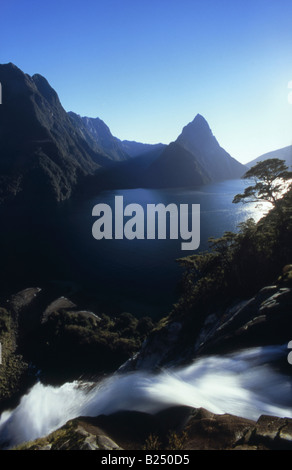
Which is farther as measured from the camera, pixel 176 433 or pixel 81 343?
pixel 81 343

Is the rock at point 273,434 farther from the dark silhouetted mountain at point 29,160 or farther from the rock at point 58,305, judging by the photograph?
the dark silhouetted mountain at point 29,160

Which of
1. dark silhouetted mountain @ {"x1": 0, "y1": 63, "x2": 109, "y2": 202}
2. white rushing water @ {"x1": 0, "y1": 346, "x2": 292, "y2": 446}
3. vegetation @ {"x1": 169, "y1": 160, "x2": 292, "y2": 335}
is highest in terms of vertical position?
dark silhouetted mountain @ {"x1": 0, "y1": 63, "x2": 109, "y2": 202}

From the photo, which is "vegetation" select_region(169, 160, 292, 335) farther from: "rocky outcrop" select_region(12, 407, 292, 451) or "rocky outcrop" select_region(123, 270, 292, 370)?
"rocky outcrop" select_region(12, 407, 292, 451)

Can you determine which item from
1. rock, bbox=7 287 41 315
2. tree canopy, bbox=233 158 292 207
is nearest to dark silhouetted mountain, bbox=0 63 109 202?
rock, bbox=7 287 41 315

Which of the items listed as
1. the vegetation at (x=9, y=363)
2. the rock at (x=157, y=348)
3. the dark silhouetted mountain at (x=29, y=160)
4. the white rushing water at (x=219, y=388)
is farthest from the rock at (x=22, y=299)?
the dark silhouetted mountain at (x=29, y=160)

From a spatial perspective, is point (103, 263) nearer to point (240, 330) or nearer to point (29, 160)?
point (240, 330)

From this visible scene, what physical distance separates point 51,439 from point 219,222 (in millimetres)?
78165

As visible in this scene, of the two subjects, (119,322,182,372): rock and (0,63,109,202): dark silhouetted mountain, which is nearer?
(119,322,182,372): rock

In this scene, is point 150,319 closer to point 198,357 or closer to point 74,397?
point 74,397

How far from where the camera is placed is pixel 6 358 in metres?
24.9

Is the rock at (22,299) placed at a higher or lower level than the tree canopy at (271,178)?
lower

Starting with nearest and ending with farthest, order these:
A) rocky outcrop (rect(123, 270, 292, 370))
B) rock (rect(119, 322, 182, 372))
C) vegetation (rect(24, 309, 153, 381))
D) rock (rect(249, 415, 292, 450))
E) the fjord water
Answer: rock (rect(249, 415, 292, 450))
rocky outcrop (rect(123, 270, 292, 370))
rock (rect(119, 322, 182, 372))
vegetation (rect(24, 309, 153, 381))
the fjord water

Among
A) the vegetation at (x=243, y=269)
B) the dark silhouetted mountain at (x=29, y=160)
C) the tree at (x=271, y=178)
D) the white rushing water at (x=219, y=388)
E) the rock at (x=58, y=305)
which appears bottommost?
the rock at (x=58, y=305)

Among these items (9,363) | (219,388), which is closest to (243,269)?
(219,388)
